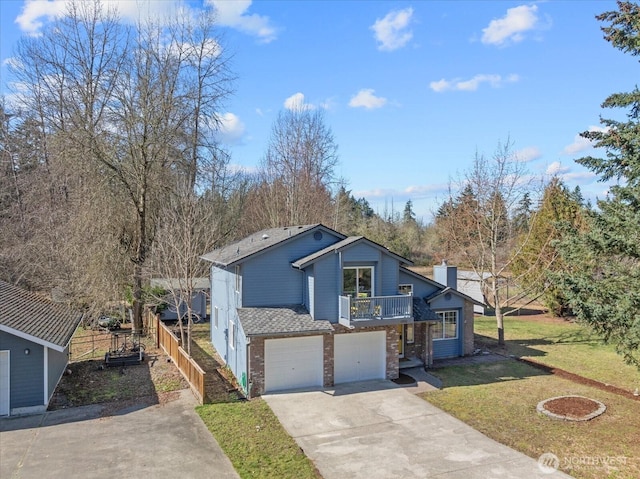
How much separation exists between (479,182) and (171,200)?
1713 cm

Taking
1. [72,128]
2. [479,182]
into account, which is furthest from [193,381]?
[479,182]

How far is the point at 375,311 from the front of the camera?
15305 millimetres

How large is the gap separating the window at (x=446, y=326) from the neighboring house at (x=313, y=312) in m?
2.49

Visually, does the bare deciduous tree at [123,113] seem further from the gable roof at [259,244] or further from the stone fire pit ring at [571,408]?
the stone fire pit ring at [571,408]

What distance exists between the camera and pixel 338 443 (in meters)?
10.7

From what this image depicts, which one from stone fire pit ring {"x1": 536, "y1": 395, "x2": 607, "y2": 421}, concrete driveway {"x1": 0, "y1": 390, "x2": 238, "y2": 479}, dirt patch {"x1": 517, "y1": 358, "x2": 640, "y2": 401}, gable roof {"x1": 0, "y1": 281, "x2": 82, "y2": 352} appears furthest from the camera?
dirt patch {"x1": 517, "y1": 358, "x2": 640, "y2": 401}

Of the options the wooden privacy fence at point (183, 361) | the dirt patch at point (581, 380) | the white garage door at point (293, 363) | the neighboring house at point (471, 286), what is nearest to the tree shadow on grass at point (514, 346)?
the dirt patch at point (581, 380)

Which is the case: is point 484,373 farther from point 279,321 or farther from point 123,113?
point 123,113

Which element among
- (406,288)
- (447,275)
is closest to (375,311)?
(406,288)

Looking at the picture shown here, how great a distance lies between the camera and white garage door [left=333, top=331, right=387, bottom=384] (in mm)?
15641

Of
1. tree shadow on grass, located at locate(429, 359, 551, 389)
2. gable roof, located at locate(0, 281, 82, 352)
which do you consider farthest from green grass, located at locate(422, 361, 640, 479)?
gable roof, located at locate(0, 281, 82, 352)

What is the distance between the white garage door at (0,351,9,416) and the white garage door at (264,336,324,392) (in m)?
7.70

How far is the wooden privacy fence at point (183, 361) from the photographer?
13.4 metres

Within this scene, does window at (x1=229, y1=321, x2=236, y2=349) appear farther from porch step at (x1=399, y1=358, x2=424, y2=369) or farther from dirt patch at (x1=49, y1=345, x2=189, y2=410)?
porch step at (x1=399, y1=358, x2=424, y2=369)
